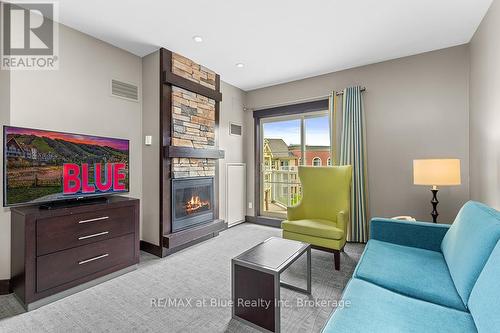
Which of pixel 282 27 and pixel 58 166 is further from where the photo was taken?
pixel 282 27

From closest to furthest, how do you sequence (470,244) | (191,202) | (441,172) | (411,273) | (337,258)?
(470,244) < (411,273) < (441,172) < (337,258) < (191,202)

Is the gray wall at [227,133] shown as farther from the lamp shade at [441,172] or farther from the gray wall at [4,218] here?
the lamp shade at [441,172]

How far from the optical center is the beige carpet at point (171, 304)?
1.64 meters

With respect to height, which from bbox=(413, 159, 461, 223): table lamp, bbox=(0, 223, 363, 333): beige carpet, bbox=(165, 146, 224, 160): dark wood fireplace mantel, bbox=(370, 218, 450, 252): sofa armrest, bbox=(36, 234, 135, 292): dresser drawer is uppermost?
bbox=(165, 146, 224, 160): dark wood fireplace mantel

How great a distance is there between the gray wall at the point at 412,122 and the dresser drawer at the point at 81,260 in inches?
132

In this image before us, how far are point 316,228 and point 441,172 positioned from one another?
4.60 ft

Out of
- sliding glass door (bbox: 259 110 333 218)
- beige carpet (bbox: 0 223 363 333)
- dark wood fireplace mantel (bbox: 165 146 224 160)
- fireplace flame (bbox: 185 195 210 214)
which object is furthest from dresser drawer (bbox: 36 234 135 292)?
sliding glass door (bbox: 259 110 333 218)

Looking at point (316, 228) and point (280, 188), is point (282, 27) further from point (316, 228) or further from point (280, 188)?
point (280, 188)

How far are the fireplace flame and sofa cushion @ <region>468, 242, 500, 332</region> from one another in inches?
116

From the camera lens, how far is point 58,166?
221cm

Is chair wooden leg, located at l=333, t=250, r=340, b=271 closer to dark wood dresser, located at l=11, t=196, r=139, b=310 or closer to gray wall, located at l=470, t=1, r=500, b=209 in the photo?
gray wall, located at l=470, t=1, r=500, b=209

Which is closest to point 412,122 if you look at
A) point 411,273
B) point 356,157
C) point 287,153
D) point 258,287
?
point 356,157

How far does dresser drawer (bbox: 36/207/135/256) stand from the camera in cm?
189

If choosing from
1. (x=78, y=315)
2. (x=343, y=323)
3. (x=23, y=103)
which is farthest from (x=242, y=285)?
(x=23, y=103)
